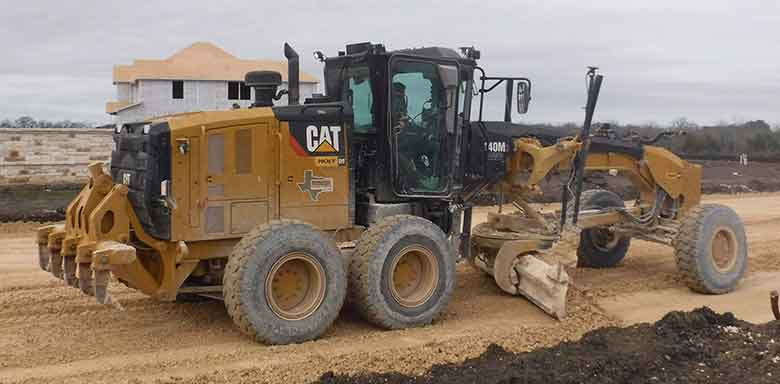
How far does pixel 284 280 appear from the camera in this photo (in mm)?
7395

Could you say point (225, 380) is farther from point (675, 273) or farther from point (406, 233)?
point (675, 273)

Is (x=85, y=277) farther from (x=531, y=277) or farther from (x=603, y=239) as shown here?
(x=603, y=239)

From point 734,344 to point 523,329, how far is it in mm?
1875

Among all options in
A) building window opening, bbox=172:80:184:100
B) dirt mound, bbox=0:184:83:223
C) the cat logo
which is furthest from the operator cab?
building window opening, bbox=172:80:184:100

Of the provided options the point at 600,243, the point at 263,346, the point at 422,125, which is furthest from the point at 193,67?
the point at 263,346

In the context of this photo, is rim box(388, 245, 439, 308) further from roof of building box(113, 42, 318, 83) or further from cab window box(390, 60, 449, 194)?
roof of building box(113, 42, 318, 83)

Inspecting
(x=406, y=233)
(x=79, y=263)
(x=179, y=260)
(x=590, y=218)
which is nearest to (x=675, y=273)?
(x=590, y=218)

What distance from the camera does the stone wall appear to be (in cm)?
2156

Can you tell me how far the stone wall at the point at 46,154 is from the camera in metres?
21.6

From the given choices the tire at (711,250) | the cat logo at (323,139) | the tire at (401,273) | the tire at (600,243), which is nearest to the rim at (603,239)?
the tire at (600,243)

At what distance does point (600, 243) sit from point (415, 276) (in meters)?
3.89

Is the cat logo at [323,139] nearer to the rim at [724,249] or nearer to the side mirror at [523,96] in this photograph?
the side mirror at [523,96]

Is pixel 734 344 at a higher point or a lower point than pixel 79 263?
lower

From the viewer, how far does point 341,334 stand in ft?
25.1
